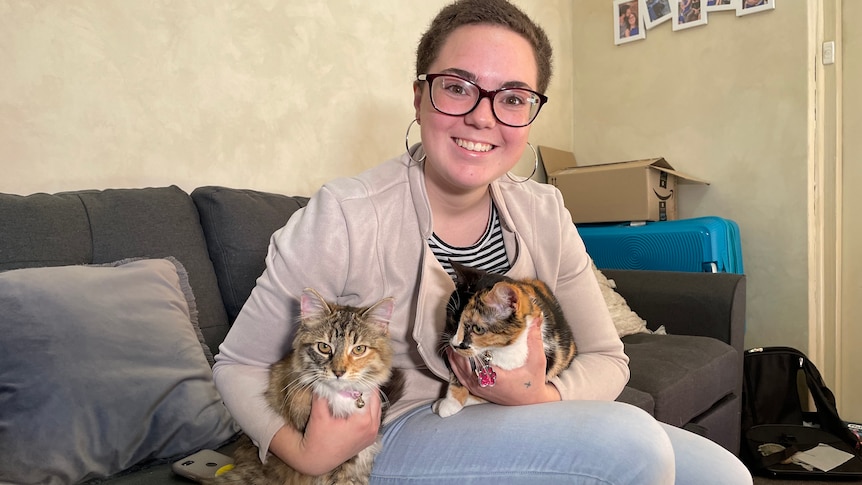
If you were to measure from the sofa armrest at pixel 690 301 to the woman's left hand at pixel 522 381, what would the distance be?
1530 millimetres

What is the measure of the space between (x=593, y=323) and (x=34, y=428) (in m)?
1.13

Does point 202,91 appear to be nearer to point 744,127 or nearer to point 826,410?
point 744,127

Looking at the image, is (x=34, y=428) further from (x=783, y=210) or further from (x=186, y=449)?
(x=783, y=210)

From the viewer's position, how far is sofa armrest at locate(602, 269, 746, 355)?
2.31m

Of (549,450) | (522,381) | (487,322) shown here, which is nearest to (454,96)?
(487,322)

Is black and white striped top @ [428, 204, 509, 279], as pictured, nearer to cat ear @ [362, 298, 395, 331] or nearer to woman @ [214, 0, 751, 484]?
woman @ [214, 0, 751, 484]

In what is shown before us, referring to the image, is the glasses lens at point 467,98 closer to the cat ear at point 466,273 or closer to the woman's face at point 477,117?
the woman's face at point 477,117

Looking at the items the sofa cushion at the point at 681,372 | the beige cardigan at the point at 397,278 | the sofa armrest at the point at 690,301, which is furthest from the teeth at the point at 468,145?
the sofa armrest at the point at 690,301

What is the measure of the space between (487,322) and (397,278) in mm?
203

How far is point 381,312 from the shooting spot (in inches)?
42.0

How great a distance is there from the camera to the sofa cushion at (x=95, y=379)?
1035 millimetres

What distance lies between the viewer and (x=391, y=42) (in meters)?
2.58

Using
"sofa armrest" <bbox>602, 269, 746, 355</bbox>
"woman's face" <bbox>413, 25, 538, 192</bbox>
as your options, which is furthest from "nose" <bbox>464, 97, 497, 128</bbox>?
"sofa armrest" <bbox>602, 269, 746, 355</bbox>

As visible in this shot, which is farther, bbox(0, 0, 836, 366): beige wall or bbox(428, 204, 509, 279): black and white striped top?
bbox(0, 0, 836, 366): beige wall
